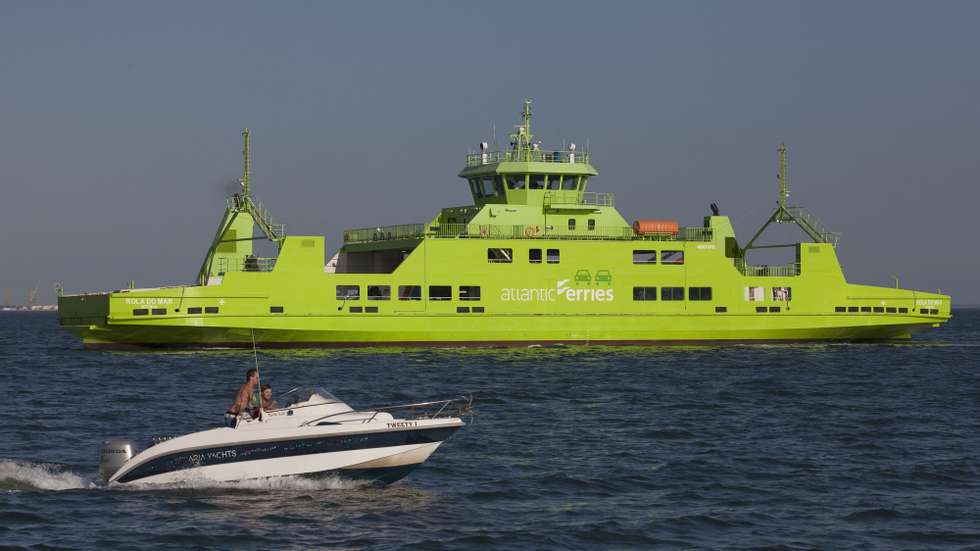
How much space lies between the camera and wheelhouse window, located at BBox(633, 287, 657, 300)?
5041 cm

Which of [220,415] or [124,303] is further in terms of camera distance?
[124,303]

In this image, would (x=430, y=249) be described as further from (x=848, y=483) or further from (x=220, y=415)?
(x=848, y=483)

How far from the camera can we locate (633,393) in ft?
108

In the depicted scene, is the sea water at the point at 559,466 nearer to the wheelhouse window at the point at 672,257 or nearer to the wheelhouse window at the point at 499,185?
the wheelhouse window at the point at 672,257

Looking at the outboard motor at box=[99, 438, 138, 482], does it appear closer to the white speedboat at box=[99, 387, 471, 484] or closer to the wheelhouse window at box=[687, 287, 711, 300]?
the white speedboat at box=[99, 387, 471, 484]

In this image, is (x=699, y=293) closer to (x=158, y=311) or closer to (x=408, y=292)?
(x=408, y=292)

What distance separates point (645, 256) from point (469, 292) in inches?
308

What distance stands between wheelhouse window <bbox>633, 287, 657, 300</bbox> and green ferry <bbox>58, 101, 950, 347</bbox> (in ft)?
0.27

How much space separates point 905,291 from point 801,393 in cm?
2268

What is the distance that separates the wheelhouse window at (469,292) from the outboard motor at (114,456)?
30.3 meters

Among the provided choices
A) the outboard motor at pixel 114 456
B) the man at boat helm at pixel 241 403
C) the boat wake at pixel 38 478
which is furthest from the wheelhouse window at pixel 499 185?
the outboard motor at pixel 114 456

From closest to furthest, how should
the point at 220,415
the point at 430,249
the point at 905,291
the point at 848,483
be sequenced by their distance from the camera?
the point at 848,483, the point at 220,415, the point at 430,249, the point at 905,291

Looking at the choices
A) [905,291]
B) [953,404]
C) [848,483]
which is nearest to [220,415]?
[848,483]

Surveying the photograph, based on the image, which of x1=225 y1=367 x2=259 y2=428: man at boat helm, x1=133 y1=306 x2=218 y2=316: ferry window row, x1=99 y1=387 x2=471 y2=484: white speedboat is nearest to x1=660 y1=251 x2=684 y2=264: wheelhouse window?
x1=133 y1=306 x2=218 y2=316: ferry window row
